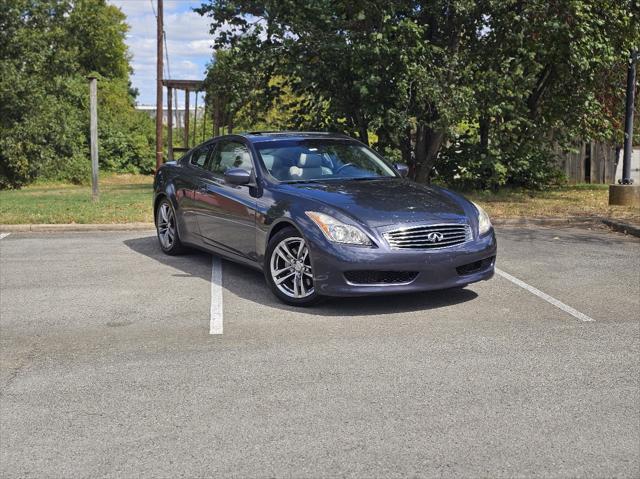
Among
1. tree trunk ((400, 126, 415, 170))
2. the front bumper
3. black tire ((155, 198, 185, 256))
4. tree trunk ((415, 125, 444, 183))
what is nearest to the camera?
the front bumper

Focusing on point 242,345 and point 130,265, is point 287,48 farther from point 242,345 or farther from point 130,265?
point 242,345

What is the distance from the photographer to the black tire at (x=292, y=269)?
6.76m

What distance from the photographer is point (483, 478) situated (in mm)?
3445

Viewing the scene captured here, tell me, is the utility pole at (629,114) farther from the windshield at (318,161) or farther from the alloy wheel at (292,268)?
the alloy wheel at (292,268)

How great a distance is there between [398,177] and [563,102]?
10.8 metres

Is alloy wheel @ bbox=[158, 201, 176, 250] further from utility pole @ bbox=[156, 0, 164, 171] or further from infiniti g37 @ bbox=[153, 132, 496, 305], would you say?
utility pole @ bbox=[156, 0, 164, 171]

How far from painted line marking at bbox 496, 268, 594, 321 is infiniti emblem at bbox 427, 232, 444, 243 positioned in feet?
3.92

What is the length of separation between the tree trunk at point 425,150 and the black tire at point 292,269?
412 inches

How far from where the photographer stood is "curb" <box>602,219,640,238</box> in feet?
37.5

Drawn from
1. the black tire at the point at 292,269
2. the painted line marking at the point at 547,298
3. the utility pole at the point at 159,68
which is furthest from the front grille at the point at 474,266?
the utility pole at the point at 159,68

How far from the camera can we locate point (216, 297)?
7.25 metres

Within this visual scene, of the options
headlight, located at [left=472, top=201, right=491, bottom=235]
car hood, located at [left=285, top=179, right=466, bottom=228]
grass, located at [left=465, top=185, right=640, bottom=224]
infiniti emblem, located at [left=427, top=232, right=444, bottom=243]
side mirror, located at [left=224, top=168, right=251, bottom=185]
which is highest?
side mirror, located at [left=224, top=168, right=251, bottom=185]

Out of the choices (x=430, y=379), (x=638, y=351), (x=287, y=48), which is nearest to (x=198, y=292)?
(x=430, y=379)

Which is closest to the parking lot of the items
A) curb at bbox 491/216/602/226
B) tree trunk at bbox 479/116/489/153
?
curb at bbox 491/216/602/226
